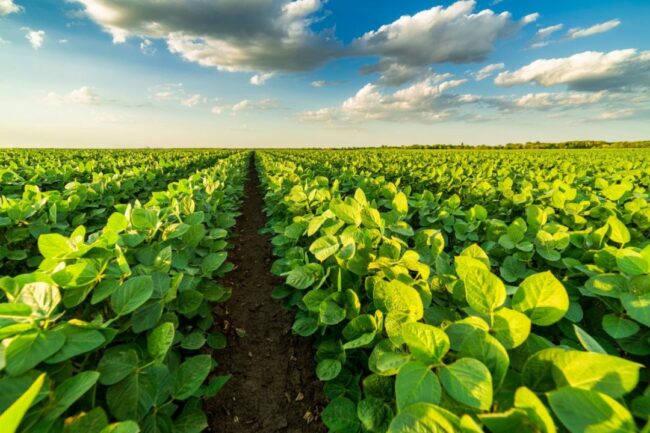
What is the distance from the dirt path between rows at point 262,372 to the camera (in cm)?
268

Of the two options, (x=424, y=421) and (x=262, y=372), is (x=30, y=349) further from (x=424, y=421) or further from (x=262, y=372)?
(x=262, y=372)

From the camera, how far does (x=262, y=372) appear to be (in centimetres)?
323

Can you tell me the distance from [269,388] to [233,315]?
4.51 ft

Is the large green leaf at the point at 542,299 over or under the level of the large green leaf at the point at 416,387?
over

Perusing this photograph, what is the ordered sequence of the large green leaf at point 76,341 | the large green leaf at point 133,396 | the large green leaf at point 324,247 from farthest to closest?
the large green leaf at point 324,247, the large green leaf at point 133,396, the large green leaf at point 76,341

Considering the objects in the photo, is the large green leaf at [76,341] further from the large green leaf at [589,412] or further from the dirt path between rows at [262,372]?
the dirt path between rows at [262,372]

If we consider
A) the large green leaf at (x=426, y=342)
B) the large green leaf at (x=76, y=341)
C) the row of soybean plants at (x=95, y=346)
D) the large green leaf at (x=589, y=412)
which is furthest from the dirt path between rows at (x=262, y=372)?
the large green leaf at (x=589, y=412)

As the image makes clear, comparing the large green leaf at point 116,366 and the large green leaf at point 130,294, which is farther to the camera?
the large green leaf at point 130,294

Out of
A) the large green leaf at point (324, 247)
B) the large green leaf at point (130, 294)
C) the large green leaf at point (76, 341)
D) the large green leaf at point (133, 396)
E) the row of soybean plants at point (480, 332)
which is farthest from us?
the large green leaf at point (324, 247)

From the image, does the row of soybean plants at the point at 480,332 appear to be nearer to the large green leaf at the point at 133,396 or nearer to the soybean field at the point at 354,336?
the soybean field at the point at 354,336

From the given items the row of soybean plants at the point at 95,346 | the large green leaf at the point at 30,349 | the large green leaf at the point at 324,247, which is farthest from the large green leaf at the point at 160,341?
the large green leaf at the point at 324,247

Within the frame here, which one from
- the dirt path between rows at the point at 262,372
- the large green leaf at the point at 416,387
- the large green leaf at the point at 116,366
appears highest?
the large green leaf at the point at 416,387

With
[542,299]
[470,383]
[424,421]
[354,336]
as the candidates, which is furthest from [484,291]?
[354,336]

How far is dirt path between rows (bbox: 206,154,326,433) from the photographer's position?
268cm
